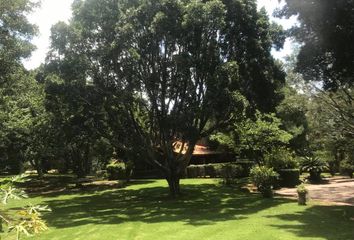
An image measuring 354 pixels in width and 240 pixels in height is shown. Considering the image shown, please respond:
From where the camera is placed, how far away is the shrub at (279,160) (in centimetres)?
3200

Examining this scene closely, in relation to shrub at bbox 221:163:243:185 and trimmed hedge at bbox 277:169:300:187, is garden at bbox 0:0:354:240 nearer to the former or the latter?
trimmed hedge at bbox 277:169:300:187

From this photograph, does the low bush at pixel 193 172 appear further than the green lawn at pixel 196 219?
Yes

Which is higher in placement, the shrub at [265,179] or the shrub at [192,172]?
the shrub at [192,172]

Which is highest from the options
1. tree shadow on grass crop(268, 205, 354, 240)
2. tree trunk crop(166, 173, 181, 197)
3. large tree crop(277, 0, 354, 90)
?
large tree crop(277, 0, 354, 90)

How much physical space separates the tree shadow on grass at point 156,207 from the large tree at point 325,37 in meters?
7.65

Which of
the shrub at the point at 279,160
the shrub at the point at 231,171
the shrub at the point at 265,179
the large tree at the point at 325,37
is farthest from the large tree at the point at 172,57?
the shrub at the point at 231,171

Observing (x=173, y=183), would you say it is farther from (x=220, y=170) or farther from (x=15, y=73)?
(x=220, y=170)

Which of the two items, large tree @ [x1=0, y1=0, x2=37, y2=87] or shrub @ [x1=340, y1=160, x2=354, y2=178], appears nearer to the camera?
large tree @ [x1=0, y1=0, x2=37, y2=87]

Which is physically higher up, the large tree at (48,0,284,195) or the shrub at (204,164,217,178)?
the large tree at (48,0,284,195)

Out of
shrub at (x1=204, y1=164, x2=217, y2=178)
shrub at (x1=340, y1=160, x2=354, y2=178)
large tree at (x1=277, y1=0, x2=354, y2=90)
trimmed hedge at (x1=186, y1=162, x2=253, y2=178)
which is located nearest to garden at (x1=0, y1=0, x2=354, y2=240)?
large tree at (x1=277, y1=0, x2=354, y2=90)

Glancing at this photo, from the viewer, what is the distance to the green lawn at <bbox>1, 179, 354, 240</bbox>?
1485cm

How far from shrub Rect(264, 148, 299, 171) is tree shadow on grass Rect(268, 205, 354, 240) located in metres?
11.0

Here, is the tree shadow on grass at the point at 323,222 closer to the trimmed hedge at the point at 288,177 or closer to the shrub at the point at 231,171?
the trimmed hedge at the point at 288,177

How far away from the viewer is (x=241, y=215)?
757 inches
